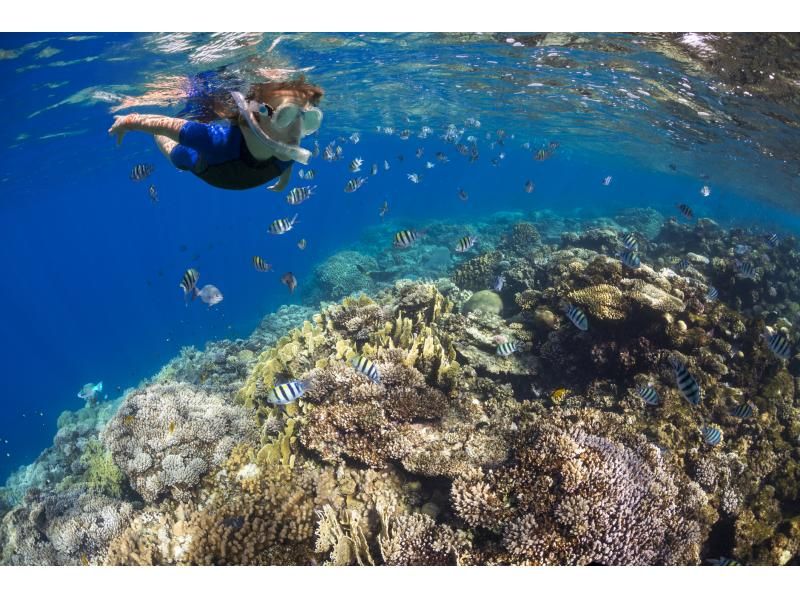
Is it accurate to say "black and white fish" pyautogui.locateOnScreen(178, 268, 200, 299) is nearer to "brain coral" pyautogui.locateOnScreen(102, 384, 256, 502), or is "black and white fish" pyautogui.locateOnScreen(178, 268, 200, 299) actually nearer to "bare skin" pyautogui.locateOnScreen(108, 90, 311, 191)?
"brain coral" pyautogui.locateOnScreen(102, 384, 256, 502)

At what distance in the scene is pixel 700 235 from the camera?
1819 cm

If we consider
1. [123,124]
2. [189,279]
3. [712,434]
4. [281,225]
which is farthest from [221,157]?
[712,434]

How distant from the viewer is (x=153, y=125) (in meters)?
3.25

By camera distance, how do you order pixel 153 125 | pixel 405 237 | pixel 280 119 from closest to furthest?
1. pixel 280 119
2. pixel 153 125
3. pixel 405 237

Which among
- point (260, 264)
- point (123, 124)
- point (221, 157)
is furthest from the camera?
point (260, 264)

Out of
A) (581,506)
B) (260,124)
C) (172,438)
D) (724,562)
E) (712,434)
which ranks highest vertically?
(260,124)

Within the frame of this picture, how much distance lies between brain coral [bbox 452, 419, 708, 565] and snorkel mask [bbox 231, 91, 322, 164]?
383cm

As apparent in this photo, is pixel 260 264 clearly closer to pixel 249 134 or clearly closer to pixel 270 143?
pixel 249 134

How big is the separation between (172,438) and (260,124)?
619 centimetres

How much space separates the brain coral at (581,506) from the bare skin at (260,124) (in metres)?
3.88

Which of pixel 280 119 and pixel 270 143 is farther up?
pixel 280 119

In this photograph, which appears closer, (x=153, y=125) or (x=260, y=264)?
(x=153, y=125)

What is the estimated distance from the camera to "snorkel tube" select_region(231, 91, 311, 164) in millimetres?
2299

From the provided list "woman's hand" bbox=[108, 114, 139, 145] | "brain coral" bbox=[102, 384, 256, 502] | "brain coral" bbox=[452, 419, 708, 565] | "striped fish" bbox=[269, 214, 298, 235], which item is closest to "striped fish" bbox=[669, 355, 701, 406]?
"brain coral" bbox=[452, 419, 708, 565]
